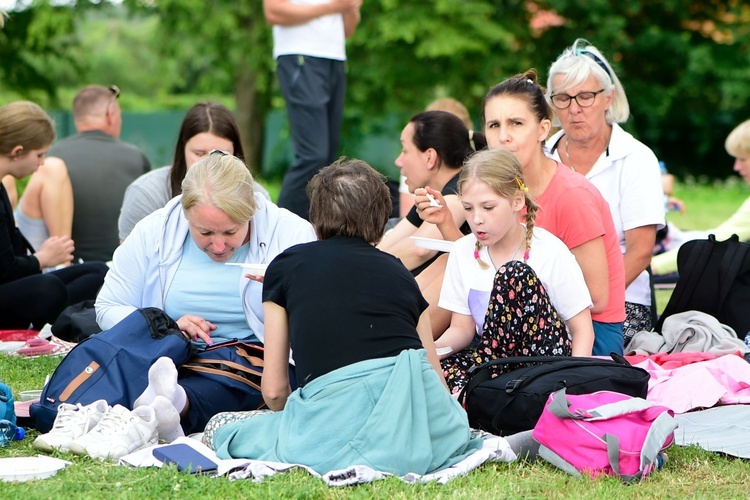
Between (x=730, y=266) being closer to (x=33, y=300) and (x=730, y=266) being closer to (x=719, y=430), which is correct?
(x=719, y=430)

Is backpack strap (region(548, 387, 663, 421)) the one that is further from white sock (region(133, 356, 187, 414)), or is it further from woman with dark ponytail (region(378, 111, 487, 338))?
woman with dark ponytail (region(378, 111, 487, 338))

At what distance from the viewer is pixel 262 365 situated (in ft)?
13.0

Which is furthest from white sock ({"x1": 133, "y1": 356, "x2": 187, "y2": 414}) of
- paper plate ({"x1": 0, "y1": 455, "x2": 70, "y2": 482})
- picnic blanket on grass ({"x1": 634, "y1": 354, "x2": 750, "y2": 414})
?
picnic blanket on grass ({"x1": 634, "y1": 354, "x2": 750, "y2": 414})

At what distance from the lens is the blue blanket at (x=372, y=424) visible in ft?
10.4

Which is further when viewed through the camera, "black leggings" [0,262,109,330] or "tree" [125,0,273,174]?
"tree" [125,0,273,174]

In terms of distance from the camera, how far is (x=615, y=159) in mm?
5078

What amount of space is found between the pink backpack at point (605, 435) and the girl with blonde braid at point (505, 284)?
1.71ft

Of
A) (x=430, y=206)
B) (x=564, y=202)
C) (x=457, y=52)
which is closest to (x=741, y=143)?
(x=564, y=202)

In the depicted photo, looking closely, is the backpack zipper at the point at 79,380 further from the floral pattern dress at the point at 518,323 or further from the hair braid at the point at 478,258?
the hair braid at the point at 478,258

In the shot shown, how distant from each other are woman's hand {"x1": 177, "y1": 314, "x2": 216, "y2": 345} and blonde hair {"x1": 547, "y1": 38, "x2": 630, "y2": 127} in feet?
6.77

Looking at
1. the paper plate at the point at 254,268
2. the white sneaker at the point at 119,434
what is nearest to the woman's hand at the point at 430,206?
the paper plate at the point at 254,268

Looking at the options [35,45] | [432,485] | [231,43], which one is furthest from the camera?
[35,45]

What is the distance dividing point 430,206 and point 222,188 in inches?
41.6

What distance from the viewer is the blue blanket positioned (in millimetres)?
3184
